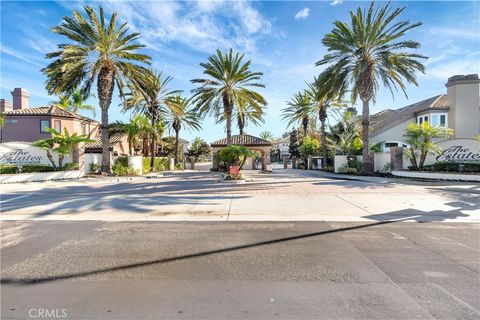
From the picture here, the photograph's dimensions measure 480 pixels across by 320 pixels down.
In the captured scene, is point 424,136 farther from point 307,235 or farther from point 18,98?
point 18,98

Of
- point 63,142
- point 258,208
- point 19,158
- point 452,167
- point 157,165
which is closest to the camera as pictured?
point 258,208

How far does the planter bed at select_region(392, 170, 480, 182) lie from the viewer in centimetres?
1719

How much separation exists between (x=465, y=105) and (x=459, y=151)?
12.9 m

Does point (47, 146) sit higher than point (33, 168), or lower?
higher

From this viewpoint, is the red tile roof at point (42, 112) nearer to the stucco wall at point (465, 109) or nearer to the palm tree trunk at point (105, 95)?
the palm tree trunk at point (105, 95)

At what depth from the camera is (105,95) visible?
929 inches

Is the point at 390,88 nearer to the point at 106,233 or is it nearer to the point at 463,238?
the point at 463,238

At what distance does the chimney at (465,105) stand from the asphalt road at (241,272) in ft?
95.3

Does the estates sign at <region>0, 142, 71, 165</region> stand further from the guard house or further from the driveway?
the guard house

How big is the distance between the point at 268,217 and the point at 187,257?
12.2 ft

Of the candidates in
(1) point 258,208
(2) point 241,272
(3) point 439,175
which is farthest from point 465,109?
(2) point 241,272

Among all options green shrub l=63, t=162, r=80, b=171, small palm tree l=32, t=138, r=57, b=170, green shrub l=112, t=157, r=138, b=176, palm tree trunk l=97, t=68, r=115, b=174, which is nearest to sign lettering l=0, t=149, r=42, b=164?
small palm tree l=32, t=138, r=57, b=170

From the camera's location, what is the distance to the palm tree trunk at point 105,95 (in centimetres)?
2334

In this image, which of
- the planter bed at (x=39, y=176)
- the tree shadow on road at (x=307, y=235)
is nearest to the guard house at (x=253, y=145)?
the planter bed at (x=39, y=176)
